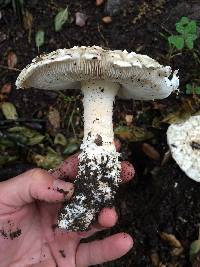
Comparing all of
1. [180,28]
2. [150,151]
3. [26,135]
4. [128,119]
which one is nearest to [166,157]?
[150,151]

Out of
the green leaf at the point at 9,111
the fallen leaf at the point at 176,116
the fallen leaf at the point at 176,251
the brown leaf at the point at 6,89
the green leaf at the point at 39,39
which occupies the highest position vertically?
the green leaf at the point at 39,39

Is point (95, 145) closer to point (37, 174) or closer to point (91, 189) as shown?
point (91, 189)

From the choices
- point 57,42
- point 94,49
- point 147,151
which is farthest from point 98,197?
point 57,42

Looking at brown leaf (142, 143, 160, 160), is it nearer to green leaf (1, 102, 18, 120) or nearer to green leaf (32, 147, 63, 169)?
green leaf (32, 147, 63, 169)

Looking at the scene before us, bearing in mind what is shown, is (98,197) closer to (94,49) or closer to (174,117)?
(94,49)

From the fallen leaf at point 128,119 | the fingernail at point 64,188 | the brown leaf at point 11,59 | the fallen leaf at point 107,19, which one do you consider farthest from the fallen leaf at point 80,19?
the fingernail at point 64,188

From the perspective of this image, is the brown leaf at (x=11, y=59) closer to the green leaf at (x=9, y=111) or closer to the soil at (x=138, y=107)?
the soil at (x=138, y=107)
